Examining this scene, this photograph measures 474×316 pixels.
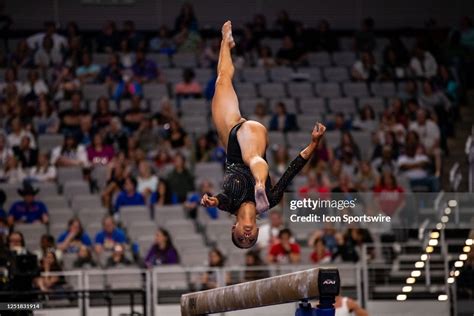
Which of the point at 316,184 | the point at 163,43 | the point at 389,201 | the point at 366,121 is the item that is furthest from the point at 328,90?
the point at 389,201

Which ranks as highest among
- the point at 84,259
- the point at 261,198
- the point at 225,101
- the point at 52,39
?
the point at 52,39

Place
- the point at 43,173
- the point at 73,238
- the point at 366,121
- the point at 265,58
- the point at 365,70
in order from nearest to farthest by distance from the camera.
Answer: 1. the point at 73,238
2. the point at 43,173
3. the point at 366,121
4. the point at 365,70
5. the point at 265,58

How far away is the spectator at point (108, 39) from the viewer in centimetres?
1881

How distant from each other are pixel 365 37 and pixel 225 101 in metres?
9.65

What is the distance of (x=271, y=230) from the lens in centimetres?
1530

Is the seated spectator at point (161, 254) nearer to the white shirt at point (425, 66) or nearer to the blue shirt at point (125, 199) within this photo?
the blue shirt at point (125, 199)

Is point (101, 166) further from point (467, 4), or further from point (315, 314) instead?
point (315, 314)

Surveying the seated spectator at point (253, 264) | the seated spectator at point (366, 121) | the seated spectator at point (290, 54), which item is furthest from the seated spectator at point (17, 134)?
the seated spectator at point (366, 121)

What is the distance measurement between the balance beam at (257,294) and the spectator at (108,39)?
9.12 meters

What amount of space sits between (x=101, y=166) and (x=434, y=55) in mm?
5700

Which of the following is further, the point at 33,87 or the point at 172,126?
the point at 33,87

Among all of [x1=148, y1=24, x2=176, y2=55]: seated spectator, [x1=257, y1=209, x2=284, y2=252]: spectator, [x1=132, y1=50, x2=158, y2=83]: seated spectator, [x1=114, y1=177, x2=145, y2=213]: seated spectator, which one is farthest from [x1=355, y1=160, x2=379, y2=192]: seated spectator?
[x1=148, y1=24, x2=176, y2=55]: seated spectator

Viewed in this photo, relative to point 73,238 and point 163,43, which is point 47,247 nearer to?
point 73,238

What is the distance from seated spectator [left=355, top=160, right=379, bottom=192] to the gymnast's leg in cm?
594
